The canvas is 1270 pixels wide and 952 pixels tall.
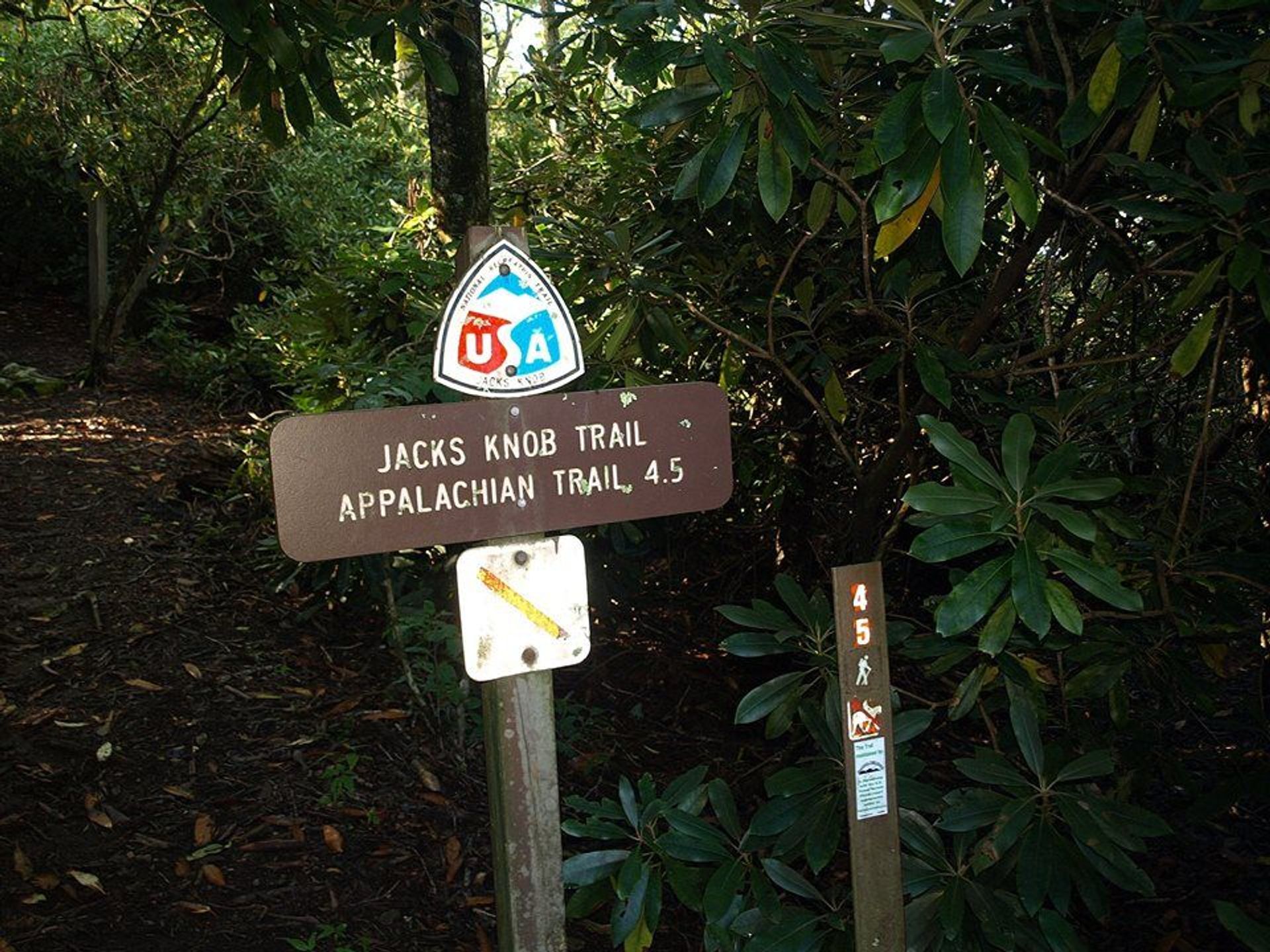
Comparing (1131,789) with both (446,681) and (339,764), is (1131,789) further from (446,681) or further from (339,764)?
(339,764)

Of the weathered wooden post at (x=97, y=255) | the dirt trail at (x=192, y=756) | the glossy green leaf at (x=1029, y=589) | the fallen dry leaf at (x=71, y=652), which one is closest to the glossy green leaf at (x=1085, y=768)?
the glossy green leaf at (x=1029, y=589)

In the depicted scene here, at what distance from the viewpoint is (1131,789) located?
3.23 meters

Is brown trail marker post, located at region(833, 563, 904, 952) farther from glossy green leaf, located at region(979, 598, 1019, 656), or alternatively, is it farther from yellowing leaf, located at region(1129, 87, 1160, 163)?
yellowing leaf, located at region(1129, 87, 1160, 163)

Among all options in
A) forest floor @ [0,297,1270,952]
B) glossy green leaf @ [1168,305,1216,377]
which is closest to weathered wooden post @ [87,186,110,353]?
forest floor @ [0,297,1270,952]

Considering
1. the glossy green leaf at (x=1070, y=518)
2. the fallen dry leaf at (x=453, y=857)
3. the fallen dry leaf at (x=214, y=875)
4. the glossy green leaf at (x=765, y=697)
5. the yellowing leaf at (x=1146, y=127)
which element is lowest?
the fallen dry leaf at (x=453, y=857)

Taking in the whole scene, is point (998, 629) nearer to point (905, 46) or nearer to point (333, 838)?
point (905, 46)

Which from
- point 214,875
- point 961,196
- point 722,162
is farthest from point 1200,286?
point 214,875

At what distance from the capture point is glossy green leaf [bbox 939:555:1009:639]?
217 cm

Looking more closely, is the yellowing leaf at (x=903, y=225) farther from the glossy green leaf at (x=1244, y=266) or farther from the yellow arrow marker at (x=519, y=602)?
the yellow arrow marker at (x=519, y=602)

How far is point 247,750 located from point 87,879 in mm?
764

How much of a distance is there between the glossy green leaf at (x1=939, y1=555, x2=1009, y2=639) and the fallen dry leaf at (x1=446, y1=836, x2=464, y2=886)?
2073 millimetres

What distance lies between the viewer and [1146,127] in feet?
8.81

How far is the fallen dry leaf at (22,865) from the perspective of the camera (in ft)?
11.1

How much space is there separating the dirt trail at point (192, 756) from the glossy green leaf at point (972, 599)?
1.92 metres
